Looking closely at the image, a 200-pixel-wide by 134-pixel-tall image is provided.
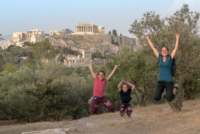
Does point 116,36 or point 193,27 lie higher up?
point 116,36

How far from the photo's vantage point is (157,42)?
370 inches

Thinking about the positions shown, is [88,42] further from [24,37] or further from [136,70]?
[136,70]

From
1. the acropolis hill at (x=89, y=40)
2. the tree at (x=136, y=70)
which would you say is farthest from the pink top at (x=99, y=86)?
the acropolis hill at (x=89, y=40)

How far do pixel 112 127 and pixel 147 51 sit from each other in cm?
443

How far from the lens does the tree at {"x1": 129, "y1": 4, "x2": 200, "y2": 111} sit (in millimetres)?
8831

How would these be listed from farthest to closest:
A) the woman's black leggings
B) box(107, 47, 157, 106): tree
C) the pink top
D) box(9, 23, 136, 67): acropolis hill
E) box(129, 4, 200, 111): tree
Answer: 1. box(9, 23, 136, 67): acropolis hill
2. box(107, 47, 157, 106): tree
3. box(129, 4, 200, 111): tree
4. the pink top
5. the woman's black leggings

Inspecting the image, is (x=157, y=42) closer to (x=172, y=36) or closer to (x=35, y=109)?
(x=172, y=36)

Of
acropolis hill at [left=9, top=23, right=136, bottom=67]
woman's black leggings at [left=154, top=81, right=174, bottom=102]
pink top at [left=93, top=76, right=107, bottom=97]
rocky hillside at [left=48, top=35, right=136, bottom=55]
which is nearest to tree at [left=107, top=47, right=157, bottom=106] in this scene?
pink top at [left=93, top=76, right=107, bottom=97]

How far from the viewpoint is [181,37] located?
28.8 feet

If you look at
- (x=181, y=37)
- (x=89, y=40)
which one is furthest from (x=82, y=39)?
(x=181, y=37)

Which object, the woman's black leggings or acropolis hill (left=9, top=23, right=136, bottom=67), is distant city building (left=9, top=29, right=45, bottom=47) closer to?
acropolis hill (left=9, top=23, right=136, bottom=67)

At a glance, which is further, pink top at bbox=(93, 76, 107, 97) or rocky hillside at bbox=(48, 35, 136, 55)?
→ rocky hillside at bbox=(48, 35, 136, 55)

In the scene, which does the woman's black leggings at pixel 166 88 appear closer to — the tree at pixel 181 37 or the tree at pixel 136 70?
the tree at pixel 181 37

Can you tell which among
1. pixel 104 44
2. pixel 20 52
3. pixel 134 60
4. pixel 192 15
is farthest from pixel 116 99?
pixel 104 44
